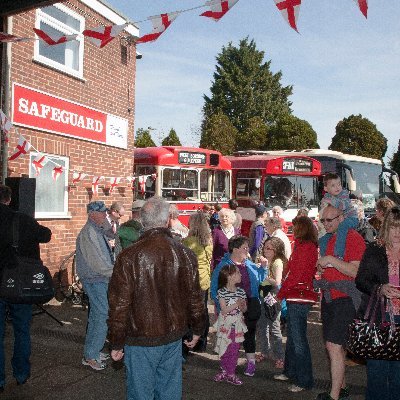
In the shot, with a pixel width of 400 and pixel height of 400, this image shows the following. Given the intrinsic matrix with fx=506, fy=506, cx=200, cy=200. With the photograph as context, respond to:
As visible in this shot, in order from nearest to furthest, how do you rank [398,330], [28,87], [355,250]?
[398,330] < [355,250] < [28,87]

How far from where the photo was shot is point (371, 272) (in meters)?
3.97

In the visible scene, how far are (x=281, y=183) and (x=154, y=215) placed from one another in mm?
12895

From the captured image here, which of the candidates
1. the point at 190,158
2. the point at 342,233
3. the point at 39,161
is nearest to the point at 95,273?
the point at 342,233

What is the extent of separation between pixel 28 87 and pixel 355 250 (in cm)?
677

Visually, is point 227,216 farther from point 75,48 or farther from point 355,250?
point 75,48

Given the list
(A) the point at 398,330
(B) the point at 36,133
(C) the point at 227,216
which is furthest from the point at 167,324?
(B) the point at 36,133

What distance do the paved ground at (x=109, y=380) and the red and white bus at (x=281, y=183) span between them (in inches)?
354

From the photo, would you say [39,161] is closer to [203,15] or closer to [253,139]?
[203,15]

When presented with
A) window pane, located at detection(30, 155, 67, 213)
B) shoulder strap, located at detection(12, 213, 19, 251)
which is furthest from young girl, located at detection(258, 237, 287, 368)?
window pane, located at detection(30, 155, 67, 213)

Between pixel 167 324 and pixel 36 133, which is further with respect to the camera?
pixel 36 133

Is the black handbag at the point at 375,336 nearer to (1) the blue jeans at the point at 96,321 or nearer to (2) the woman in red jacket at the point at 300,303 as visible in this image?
(2) the woman in red jacket at the point at 300,303

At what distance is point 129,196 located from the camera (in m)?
12.2

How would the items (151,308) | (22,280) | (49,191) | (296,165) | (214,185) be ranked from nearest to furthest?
(151,308), (22,280), (49,191), (214,185), (296,165)

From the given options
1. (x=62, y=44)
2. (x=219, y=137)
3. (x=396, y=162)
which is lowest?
(x=62, y=44)
